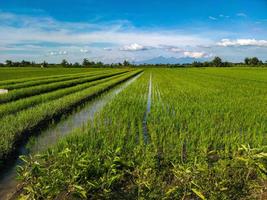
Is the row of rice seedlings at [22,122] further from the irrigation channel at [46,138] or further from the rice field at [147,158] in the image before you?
the irrigation channel at [46,138]

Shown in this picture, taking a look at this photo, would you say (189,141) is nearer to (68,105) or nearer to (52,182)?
(52,182)

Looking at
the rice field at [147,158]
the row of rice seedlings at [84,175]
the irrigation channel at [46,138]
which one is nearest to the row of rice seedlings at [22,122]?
the rice field at [147,158]

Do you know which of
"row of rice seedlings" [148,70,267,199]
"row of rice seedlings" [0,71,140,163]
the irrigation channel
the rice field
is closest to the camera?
the rice field

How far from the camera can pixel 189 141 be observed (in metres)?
5.52

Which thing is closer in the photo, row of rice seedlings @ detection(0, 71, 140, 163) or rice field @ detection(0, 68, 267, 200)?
rice field @ detection(0, 68, 267, 200)

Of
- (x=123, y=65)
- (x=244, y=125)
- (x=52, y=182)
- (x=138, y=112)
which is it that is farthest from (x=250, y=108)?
(x=123, y=65)

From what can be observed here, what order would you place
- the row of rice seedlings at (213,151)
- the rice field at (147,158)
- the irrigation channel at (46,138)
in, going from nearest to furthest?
the rice field at (147,158)
the row of rice seedlings at (213,151)
the irrigation channel at (46,138)

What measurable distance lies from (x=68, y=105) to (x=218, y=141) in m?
6.58

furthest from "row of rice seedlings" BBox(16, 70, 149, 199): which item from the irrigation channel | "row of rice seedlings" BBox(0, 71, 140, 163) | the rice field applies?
"row of rice seedlings" BBox(0, 71, 140, 163)

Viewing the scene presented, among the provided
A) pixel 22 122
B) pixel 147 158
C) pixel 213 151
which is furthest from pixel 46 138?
pixel 213 151

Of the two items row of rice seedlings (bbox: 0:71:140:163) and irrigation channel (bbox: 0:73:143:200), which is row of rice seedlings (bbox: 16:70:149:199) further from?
row of rice seedlings (bbox: 0:71:140:163)

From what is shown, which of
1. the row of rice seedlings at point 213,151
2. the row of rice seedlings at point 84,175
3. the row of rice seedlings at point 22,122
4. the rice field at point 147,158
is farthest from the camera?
the row of rice seedlings at point 22,122

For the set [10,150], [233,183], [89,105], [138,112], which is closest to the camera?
[233,183]

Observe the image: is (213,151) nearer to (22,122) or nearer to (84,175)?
(84,175)
